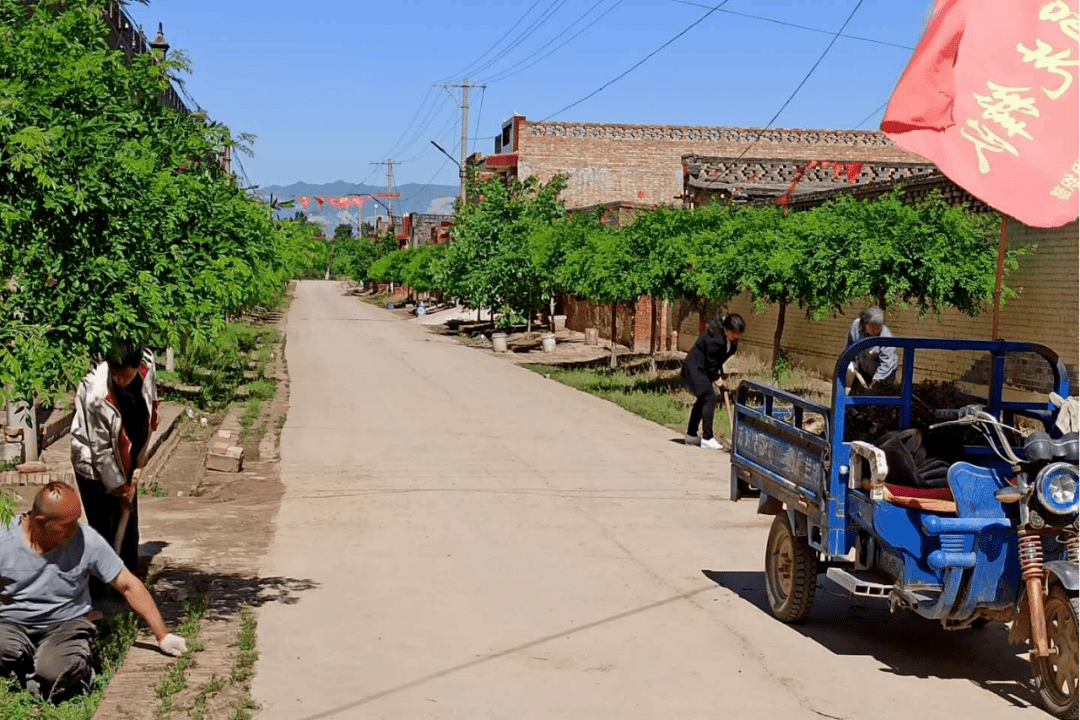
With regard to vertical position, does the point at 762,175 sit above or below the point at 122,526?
above

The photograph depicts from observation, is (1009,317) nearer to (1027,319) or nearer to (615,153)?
(1027,319)

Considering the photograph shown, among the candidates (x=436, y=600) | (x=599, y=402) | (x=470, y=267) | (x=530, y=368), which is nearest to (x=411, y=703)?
(x=436, y=600)

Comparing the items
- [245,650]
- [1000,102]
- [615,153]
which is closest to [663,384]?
[245,650]

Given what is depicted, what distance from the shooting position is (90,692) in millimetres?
7199

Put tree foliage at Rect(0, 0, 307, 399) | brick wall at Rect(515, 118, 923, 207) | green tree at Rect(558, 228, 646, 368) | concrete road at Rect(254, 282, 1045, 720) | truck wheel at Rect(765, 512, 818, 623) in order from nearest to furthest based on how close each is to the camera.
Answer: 1. tree foliage at Rect(0, 0, 307, 399)
2. concrete road at Rect(254, 282, 1045, 720)
3. truck wheel at Rect(765, 512, 818, 623)
4. green tree at Rect(558, 228, 646, 368)
5. brick wall at Rect(515, 118, 923, 207)

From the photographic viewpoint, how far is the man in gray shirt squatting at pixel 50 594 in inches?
277

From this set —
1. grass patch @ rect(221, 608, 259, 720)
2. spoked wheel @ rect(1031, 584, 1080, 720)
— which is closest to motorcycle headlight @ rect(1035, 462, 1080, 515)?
spoked wheel @ rect(1031, 584, 1080, 720)

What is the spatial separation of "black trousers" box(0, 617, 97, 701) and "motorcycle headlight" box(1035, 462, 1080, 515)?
4.91 meters

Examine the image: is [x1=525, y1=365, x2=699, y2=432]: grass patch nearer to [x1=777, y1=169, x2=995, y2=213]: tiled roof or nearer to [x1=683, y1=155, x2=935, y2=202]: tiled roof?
[x1=777, y1=169, x2=995, y2=213]: tiled roof

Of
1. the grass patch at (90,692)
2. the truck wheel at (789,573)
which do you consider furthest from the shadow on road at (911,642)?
the grass patch at (90,692)

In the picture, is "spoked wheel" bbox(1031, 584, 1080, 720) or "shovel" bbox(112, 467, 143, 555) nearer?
"spoked wheel" bbox(1031, 584, 1080, 720)

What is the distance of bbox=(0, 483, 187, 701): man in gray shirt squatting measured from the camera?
23.1 ft

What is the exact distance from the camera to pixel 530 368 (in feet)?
109

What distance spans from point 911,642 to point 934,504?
1.49 meters
